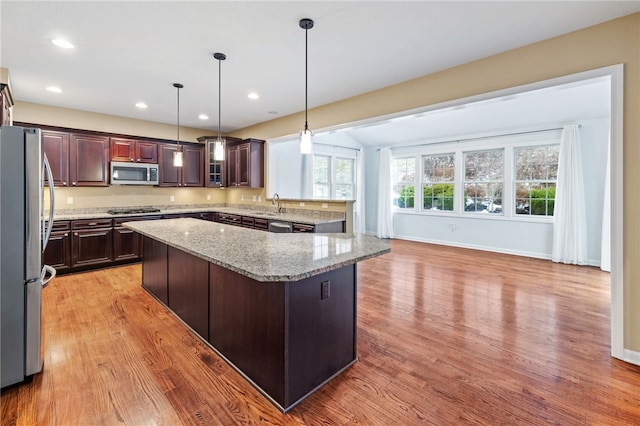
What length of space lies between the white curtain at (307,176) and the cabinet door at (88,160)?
12.6ft

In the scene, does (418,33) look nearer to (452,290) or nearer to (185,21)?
(185,21)

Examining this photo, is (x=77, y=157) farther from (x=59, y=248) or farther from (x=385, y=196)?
(x=385, y=196)

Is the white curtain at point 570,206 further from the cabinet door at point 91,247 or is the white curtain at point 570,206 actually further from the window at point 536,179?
the cabinet door at point 91,247

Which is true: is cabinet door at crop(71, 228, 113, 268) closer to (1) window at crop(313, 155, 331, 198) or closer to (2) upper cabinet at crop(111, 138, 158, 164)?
(2) upper cabinet at crop(111, 138, 158, 164)

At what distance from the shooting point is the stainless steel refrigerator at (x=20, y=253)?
195cm

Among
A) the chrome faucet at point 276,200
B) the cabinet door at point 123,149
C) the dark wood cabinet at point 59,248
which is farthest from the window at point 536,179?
the dark wood cabinet at point 59,248

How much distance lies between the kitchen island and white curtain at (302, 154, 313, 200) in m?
4.50

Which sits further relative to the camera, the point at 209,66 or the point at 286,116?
the point at 286,116

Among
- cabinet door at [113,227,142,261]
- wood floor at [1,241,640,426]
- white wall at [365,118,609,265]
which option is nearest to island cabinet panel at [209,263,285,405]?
wood floor at [1,241,640,426]

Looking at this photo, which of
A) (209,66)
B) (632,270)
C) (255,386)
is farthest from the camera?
(209,66)

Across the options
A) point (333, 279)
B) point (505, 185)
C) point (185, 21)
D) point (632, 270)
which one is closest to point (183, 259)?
point (333, 279)

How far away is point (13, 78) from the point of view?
362 cm

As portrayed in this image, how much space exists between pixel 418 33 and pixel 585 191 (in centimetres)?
468

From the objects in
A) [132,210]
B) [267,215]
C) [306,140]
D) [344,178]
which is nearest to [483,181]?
[344,178]
